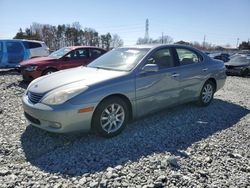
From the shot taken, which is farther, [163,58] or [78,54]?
[78,54]

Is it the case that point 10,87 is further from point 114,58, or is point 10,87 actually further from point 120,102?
point 120,102

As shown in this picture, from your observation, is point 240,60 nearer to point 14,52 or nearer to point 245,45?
point 14,52

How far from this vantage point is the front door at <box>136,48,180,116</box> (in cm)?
448

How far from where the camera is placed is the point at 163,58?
16.7 ft

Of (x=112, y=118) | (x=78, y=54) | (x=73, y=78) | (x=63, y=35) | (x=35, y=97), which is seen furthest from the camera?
(x=63, y=35)

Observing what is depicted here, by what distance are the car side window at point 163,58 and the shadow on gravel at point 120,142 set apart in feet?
3.57

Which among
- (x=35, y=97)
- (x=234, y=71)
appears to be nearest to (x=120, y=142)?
(x=35, y=97)

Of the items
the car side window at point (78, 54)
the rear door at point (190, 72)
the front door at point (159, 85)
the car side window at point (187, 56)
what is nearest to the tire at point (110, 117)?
the front door at point (159, 85)

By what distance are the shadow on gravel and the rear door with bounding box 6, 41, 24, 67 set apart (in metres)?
9.34

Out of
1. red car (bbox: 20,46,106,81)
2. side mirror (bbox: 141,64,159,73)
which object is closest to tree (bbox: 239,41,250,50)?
red car (bbox: 20,46,106,81)

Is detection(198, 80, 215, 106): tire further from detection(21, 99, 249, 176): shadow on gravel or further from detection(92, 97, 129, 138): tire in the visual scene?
detection(92, 97, 129, 138): tire

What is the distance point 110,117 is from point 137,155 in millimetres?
800

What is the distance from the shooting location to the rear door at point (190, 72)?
5.36m

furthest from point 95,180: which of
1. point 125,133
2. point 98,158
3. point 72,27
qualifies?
point 72,27
